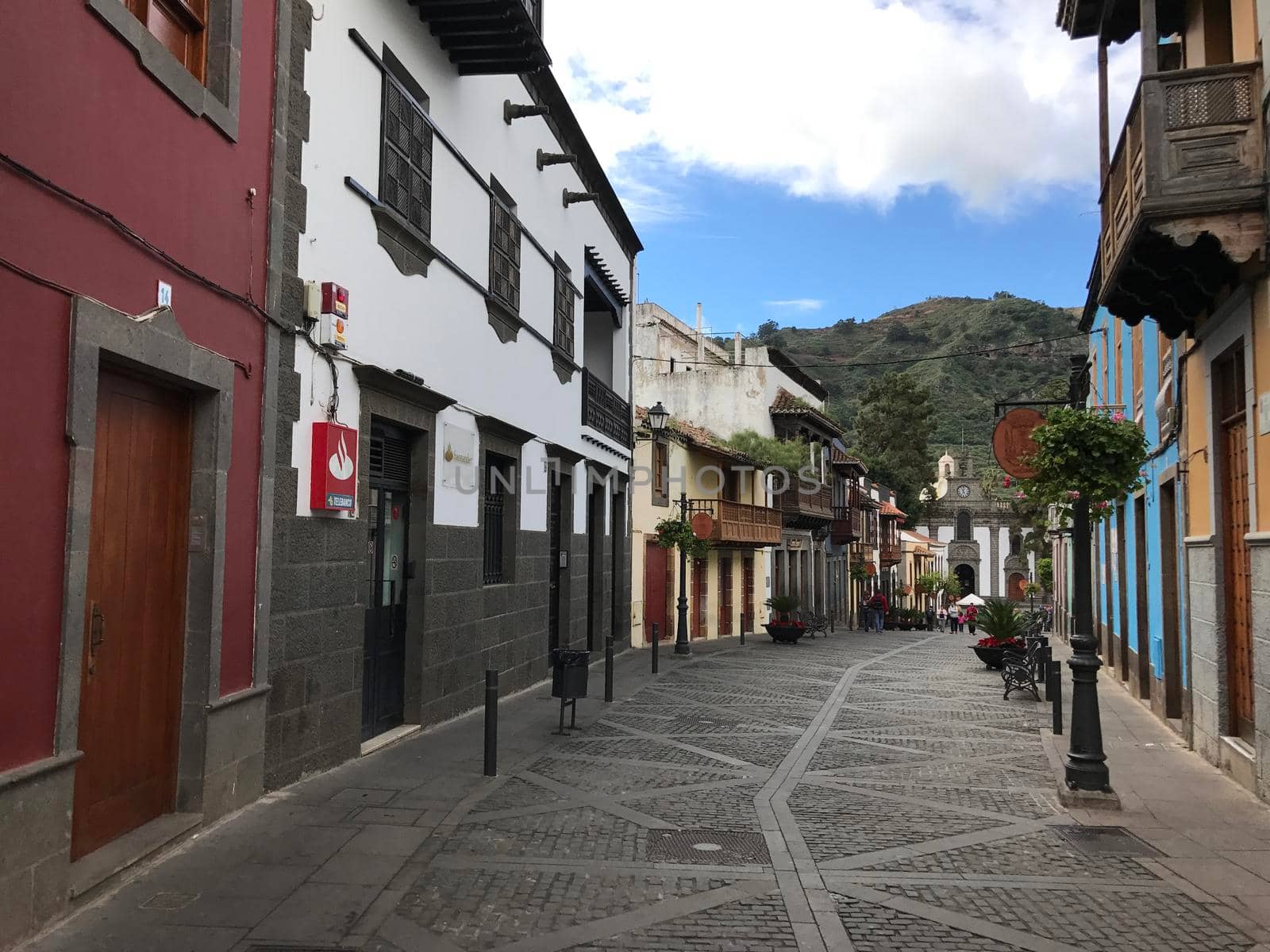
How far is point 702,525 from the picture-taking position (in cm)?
2353

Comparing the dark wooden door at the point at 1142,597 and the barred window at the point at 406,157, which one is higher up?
the barred window at the point at 406,157

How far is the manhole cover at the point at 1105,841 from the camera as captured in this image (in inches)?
240

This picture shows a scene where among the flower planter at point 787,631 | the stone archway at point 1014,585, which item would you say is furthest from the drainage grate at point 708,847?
the stone archway at point 1014,585

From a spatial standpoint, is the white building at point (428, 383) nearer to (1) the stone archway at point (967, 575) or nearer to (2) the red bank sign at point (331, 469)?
(2) the red bank sign at point (331, 469)

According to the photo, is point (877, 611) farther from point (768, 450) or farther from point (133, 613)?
point (133, 613)

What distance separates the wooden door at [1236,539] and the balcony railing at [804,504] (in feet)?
81.5

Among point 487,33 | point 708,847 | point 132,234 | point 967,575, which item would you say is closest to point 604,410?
point 487,33

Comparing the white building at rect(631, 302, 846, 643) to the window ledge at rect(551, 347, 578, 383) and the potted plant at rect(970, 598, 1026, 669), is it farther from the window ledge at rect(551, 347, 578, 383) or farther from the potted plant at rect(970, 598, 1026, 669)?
the window ledge at rect(551, 347, 578, 383)

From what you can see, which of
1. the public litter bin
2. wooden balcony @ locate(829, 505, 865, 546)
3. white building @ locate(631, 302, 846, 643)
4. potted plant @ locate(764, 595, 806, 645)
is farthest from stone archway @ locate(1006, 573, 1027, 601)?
the public litter bin

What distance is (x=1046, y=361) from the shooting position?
8644 cm

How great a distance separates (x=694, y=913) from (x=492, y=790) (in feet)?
9.33

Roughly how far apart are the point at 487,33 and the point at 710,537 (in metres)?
16.3

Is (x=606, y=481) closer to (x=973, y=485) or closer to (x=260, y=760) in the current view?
(x=260, y=760)

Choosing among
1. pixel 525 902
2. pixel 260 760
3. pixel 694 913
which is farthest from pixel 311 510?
pixel 694 913
